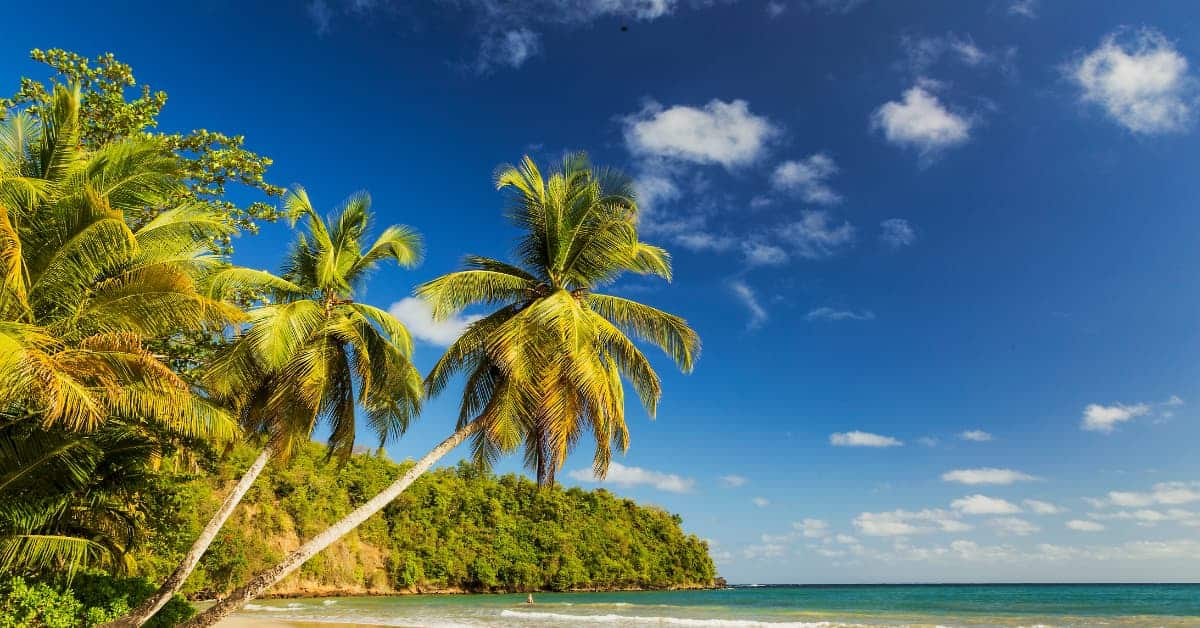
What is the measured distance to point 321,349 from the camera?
35.8 ft

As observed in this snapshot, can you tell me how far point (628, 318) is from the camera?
11.6 metres

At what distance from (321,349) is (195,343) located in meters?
2.33

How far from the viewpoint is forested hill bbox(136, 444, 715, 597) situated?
1510 inches

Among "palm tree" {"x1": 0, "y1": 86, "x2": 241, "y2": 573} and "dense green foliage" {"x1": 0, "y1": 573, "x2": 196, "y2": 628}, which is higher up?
"palm tree" {"x1": 0, "y1": 86, "x2": 241, "y2": 573}

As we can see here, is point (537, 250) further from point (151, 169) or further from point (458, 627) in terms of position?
point (458, 627)

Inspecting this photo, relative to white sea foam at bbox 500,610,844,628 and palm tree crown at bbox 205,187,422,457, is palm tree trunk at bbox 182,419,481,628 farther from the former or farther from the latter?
white sea foam at bbox 500,610,844,628

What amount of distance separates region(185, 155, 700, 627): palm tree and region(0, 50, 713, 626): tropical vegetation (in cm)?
3

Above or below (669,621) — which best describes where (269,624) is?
above

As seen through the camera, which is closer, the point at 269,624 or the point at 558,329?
the point at 558,329

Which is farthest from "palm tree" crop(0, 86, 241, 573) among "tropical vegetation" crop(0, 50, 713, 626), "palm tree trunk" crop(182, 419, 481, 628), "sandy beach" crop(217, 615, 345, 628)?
"sandy beach" crop(217, 615, 345, 628)

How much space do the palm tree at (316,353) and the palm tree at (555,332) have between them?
143 centimetres

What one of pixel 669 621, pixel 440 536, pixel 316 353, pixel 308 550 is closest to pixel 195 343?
pixel 316 353

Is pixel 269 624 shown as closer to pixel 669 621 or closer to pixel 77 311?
pixel 669 621

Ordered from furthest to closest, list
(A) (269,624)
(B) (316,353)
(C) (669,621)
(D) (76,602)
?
(C) (669,621) → (A) (269,624) → (B) (316,353) → (D) (76,602)
